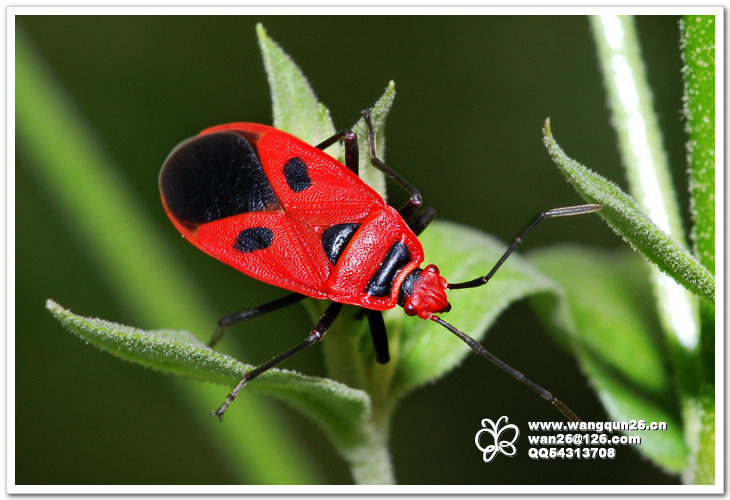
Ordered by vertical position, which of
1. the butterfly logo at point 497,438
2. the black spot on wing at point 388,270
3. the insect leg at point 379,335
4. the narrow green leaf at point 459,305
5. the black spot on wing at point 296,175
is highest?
the black spot on wing at point 296,175

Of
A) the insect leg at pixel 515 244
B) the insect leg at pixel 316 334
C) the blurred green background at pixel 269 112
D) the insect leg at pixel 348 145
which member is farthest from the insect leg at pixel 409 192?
the blurred green background at pixel 269 112

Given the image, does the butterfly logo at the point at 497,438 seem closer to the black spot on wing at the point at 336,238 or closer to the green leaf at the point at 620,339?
the green leaf at the point at 620,339

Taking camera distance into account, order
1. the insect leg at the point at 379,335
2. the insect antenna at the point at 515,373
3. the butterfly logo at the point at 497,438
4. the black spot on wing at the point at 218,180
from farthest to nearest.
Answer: the black spot on wing at the point at 218,180 → the butterfly logo at the point at 497,438 → the insect antenna at the point at 515,373 → the insect leg at the point at 379,335

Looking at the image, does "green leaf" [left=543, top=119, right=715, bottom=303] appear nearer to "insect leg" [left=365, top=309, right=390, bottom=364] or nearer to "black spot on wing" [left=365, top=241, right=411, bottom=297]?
"insect leg" [left=365, top=309, right=390, bottom=364]

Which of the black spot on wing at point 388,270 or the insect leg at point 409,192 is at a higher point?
the insect leg at point 409,192

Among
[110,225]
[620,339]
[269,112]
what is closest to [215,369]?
[620,339]

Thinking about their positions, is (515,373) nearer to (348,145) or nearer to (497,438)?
(497,438)

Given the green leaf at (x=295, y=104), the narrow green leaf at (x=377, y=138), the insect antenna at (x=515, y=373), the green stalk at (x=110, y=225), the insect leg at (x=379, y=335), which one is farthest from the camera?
the green stalk at (x=110, y=225)
